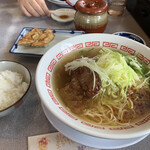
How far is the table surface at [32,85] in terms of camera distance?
861 millimetres

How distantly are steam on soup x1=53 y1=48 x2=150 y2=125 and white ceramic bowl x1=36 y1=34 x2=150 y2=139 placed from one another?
93mm

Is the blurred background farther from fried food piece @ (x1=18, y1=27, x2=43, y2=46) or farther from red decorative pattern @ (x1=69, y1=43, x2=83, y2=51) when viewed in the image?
fried food piece @ (x1=18, y1=27, x2=43, y2=46)

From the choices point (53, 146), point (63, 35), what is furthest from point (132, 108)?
point (63, 35)

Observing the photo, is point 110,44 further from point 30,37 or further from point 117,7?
point 117,7

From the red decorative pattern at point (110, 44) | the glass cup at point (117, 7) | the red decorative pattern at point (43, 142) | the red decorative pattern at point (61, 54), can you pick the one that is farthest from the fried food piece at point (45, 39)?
the glass cup at point (117, 7)

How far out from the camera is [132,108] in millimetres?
961

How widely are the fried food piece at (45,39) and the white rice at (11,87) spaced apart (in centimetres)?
42

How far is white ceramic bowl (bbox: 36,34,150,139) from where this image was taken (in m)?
0.68

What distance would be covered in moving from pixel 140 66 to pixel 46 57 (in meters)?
0.69

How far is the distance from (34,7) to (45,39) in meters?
0.66

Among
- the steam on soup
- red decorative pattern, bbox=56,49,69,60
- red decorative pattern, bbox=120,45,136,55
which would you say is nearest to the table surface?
the steam on soup

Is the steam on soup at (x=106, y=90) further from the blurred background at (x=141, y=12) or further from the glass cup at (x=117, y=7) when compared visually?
the glass cup at (x=117, y=7)

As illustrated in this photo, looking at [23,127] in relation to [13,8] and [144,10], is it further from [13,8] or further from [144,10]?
[13,8]

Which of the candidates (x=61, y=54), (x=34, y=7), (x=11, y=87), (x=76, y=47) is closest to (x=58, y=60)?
(x=61, y=54)
